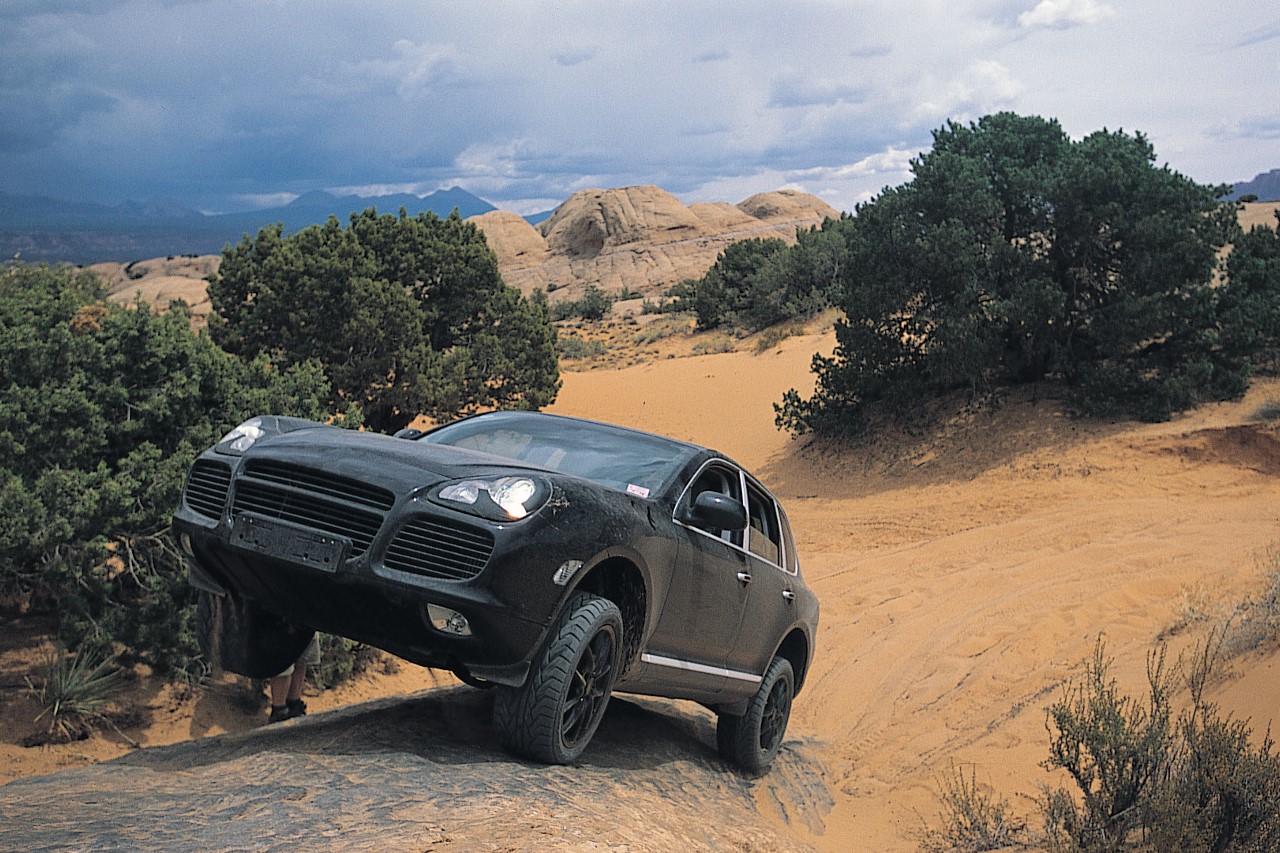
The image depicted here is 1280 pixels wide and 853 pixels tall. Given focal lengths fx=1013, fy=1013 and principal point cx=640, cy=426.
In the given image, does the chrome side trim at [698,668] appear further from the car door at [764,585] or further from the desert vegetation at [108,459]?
the desert vegetation at [108,459]

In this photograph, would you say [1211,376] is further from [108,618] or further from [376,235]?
[108,618]

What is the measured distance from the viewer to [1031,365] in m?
19.0

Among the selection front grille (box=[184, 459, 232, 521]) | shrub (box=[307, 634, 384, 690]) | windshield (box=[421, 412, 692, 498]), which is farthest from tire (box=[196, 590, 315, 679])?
shrub (box=[307, 634, 384, 690])

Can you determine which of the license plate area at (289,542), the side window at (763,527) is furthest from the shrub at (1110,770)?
the license plate area at (289,542)

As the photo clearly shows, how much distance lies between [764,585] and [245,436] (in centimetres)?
310

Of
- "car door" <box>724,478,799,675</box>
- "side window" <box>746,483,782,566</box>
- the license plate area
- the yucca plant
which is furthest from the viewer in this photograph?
the yucca plant

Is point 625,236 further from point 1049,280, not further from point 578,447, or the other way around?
point 578,447

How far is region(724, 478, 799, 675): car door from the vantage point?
599 cm

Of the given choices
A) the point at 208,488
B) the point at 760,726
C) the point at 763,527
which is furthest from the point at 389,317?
the point at 208,488

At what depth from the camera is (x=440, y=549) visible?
13.4 feet

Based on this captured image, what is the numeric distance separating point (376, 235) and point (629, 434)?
15002 mm

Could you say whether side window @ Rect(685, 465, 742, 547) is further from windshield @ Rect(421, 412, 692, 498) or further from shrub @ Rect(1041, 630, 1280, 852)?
shrub @ Rect(1041, 630, 1280, 852)

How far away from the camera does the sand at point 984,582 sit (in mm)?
7500

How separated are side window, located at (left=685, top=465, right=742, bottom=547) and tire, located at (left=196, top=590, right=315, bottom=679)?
2.27 m
